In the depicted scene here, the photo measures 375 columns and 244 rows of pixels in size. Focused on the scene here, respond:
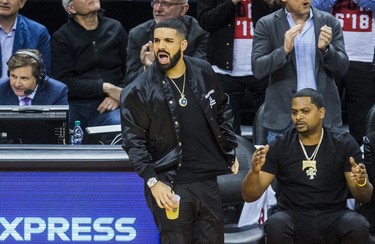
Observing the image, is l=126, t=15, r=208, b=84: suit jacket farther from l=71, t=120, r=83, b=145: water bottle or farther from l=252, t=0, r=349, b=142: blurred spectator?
l=71, t=120, r=83, b=145: water bottle

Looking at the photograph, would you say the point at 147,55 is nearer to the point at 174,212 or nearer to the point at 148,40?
the point at 148,40

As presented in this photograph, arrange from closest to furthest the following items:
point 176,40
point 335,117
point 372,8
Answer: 1. point 176,40
2. point 335,117
3. point 372,8

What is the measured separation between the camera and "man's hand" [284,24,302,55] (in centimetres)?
729

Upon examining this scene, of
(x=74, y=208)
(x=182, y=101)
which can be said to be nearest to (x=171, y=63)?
(x=182, y=101)

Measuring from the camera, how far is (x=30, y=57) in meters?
7.65

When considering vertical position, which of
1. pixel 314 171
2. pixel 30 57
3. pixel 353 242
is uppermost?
pixel 30 57

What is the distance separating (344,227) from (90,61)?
9.63 ft

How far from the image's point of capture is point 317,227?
6891 millimetres

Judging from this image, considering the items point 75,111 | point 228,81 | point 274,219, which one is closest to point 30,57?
point 75,111

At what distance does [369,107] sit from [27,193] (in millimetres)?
3092

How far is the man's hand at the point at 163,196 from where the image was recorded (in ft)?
19.1

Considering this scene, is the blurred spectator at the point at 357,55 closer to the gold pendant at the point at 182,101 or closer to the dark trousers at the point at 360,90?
the dark trousers at the point at 360,90

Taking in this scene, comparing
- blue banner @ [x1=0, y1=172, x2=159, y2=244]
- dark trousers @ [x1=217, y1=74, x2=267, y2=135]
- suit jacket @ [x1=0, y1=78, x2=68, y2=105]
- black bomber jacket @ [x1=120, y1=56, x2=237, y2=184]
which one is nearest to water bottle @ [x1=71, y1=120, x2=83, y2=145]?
suit jacket @ [x1=0, y1=78, x2=68, y2=105]

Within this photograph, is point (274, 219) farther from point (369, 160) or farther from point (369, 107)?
point (369, 107)
